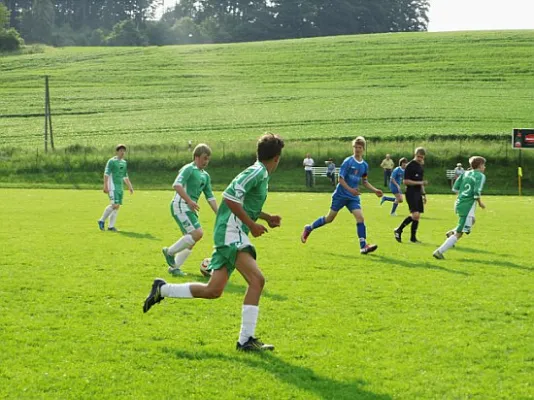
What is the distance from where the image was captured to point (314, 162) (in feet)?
158

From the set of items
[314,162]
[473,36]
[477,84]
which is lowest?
[314,162]

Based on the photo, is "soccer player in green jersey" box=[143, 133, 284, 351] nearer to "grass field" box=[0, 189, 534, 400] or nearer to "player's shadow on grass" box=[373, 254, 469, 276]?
"grass field" box=[0, 189, 534, 400]

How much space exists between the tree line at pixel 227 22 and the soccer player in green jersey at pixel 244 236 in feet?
448

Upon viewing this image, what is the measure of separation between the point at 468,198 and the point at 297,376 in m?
8.69

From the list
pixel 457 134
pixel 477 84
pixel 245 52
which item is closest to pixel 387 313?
pixel 457 134

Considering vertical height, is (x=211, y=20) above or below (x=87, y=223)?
above

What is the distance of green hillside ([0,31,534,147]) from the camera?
60.8m

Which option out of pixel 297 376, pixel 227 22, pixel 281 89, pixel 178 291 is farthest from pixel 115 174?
pixel 227 22

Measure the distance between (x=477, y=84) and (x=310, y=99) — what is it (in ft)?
53.9

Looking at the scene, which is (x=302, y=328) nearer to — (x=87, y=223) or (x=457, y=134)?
(x=87, y=223)

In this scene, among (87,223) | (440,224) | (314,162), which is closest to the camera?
(87,223)

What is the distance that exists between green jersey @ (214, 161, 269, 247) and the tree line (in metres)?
137

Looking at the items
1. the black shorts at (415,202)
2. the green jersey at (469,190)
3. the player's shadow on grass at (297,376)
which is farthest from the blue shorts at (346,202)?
the player's shadow on grass at (297,376)

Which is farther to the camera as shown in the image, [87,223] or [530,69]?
[530,69]
